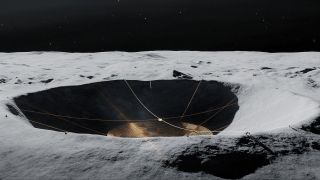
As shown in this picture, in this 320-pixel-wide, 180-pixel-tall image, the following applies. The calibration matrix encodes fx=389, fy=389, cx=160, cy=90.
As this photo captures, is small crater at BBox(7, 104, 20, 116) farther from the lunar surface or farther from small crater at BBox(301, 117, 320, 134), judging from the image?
small crater at BBox(301, 117, 320, 134)

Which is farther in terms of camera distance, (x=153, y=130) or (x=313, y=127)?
(x=153, y=130)

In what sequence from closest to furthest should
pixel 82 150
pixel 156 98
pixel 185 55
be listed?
pixel 82 150 → pixel 156 98 → pixel 185 55

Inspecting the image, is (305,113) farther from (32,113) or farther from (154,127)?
(32,113)

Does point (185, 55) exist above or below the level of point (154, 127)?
above

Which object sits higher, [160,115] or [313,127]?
[313,127]

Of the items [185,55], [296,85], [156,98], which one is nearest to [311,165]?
[296,85]

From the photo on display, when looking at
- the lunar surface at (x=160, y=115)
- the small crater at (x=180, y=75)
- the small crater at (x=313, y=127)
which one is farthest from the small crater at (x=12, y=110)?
the small crater at (x=313, y=127)

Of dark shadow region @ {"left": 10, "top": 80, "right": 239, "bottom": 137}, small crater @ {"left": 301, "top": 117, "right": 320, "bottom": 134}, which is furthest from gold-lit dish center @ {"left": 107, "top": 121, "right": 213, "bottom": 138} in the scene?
small crater @ {"left": 301, "top": 117, "right": 320, "bottom": 134}

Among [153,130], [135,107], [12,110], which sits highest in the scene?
[12,110]

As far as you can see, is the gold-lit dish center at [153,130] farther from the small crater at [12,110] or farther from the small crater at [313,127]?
the small crater at [313,127]

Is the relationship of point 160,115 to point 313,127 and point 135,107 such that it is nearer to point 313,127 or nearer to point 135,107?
point 135,107

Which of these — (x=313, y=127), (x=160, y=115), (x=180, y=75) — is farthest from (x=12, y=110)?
(x=313, y=127)
